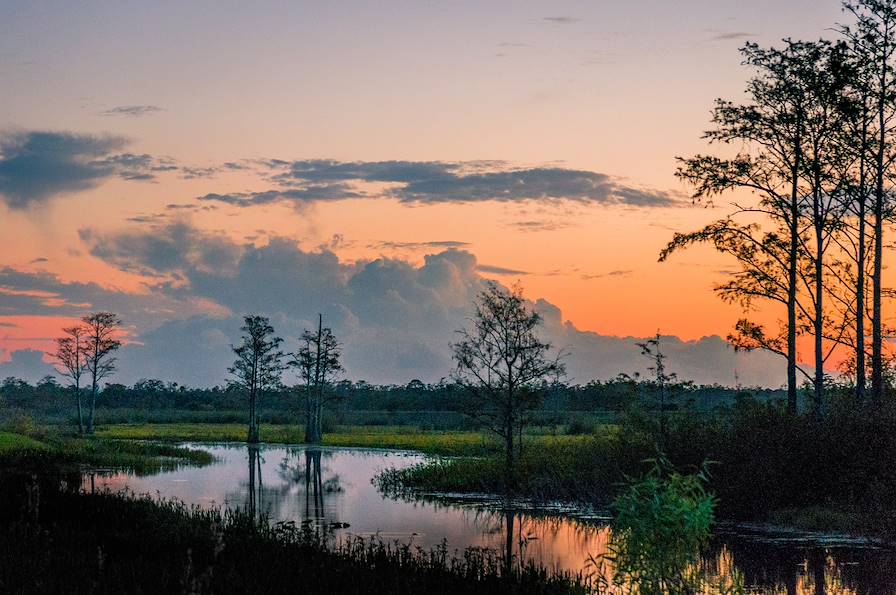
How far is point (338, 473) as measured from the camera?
4738 centimetres

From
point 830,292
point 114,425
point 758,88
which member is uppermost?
point 758,88

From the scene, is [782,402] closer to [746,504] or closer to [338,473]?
[746,504]

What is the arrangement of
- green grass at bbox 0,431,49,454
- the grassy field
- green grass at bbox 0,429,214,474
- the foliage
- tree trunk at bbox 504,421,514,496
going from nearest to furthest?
the foliage, tree trunk at bbox 504,421,514,496, green grass at bbox 0,431,49,454, green grass at bbox 0,429,214,474, the grassy field

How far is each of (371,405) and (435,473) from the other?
108m

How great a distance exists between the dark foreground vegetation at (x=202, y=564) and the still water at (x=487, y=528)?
1930 mm

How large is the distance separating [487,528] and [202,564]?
38.1ft

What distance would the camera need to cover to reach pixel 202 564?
53.1 ft

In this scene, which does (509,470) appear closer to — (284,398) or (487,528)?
(487,528)

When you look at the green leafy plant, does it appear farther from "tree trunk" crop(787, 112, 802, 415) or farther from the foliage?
"tree trunk" crop(787, 112, 802, 415)

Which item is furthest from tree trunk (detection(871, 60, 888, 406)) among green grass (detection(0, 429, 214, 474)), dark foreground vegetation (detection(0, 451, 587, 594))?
green grass (detection(0, 429, 214, 474))

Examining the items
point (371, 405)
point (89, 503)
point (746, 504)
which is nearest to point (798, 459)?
point (746, 504)

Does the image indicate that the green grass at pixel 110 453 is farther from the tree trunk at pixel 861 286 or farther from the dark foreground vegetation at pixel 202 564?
the tree trunk at pixel 861 286

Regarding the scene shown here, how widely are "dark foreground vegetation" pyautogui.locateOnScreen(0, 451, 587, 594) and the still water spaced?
76.0 inches

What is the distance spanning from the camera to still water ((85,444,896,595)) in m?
19.0
